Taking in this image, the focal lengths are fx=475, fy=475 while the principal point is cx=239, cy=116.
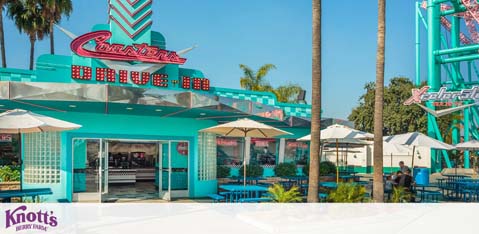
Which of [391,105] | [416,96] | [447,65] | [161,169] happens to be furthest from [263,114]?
[391,105]

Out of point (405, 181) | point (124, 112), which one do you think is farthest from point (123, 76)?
point (405, 181)

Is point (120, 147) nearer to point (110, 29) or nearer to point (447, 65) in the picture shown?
point (110, 29)

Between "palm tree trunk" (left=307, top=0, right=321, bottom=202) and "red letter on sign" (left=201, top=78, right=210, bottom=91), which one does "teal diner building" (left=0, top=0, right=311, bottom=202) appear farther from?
"palm tree trunk" (left=307, top=0, right=321, bottom=202)

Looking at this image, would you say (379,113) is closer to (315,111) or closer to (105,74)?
(315,111)

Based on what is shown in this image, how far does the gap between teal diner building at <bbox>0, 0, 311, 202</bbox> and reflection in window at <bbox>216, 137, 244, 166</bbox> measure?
0.14ft

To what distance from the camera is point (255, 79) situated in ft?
131

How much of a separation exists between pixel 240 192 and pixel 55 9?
2233 centimetres

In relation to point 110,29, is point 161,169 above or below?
below
